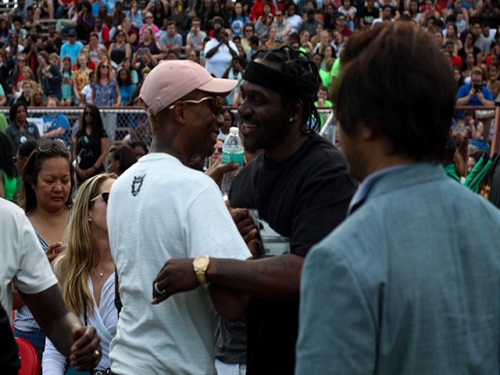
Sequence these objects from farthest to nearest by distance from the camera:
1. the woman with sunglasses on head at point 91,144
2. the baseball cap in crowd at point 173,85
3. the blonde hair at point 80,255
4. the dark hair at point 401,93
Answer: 1. the woman with sunglasses on head at point 91,144
2. the blonde hair at point 80,255
3. the baseball cap in crowd at point 173,85
4. the dark hair at point 401,93

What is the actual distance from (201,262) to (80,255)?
2246mm

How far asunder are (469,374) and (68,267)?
3.45m

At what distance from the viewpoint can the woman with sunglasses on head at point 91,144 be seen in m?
14.7

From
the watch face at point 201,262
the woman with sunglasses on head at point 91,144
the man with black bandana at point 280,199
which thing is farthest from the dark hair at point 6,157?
the woman with sunglasses on head at point 91,144

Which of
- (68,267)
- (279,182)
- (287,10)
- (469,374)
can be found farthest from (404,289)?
(287,10)

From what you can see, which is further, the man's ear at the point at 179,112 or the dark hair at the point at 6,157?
the dark hair at the point at 6,157

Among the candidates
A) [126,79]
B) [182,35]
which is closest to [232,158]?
[126,79]

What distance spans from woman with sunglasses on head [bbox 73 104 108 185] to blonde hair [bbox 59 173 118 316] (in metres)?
9.10

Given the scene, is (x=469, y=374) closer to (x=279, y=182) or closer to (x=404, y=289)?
(x=404, y=289)

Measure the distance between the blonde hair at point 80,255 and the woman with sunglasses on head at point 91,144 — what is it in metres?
9.10

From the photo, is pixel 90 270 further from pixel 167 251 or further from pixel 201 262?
pixel 201 262

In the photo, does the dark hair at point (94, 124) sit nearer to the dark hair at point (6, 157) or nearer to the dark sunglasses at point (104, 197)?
the dark sunglasses at point (104, 197)

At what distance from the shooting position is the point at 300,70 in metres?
3.87

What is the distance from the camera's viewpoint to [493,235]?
2.49 m
